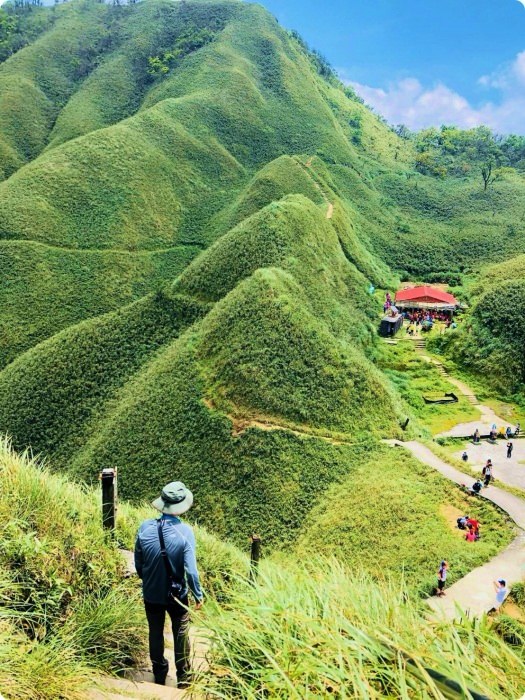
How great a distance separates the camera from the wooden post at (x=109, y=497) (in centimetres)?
554

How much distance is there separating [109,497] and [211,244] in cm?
3832

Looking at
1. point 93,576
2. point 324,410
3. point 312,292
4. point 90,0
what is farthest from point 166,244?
point 90,0

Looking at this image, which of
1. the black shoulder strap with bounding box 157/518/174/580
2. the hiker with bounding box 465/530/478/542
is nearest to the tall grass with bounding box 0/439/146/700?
the black shoulder strap with bounding box 157/518/174/580

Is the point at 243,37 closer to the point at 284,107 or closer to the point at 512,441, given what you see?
the point at 284,107

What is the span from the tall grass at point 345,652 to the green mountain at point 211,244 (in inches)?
472

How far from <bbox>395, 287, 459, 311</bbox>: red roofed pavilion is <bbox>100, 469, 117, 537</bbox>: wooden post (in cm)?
3140

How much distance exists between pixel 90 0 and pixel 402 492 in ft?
325

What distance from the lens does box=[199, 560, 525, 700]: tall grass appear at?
9.39 ft

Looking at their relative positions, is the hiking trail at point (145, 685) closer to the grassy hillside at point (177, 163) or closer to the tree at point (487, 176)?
the grassy hillside at point (177, 163)

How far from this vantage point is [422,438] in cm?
1959

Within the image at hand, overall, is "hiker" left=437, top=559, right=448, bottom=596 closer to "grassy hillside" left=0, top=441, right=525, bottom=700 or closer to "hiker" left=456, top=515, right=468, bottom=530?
"hiker" left=456, top=515, right=468, bottom=530

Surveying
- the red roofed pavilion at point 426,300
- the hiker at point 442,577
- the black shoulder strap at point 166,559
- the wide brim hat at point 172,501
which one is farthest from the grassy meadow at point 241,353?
the red roofed pavilion at point 426,300

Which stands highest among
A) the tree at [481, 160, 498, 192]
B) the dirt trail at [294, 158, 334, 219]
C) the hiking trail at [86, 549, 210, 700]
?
the tree at [481, 160, 498, 192]

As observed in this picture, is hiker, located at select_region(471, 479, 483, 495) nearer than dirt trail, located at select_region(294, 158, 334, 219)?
Yes
